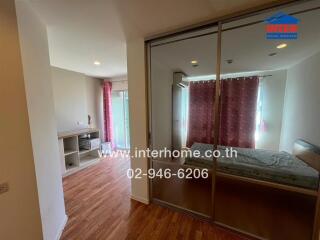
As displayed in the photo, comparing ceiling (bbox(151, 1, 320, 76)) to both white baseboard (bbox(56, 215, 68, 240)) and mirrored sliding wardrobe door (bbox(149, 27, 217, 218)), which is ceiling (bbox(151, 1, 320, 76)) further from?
white baseboard (bbox(56, 215, 68, 240))

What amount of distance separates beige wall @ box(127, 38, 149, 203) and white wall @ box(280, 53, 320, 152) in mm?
2120

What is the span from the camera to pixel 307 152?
183 cm

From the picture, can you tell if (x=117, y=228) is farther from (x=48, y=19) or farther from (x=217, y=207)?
(x=48, y=19)

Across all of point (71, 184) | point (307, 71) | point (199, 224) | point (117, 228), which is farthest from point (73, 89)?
point (307, 71)

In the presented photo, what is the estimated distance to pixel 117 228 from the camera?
1.80 m

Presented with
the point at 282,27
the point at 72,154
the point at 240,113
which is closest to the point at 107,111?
the point at 72,154

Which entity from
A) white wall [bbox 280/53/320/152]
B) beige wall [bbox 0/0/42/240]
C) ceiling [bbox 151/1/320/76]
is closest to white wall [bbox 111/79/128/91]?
ceiling [bbox 151/1/320/76]

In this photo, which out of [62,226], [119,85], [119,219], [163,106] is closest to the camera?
[62,226]

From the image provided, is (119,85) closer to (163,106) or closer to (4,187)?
(163,106)

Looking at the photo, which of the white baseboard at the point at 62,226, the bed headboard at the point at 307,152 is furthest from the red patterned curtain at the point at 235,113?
the white baseboard at the point at 62,226

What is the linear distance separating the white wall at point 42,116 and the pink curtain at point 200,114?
2453 millimetres

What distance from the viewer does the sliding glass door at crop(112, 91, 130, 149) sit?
5051 millimetres

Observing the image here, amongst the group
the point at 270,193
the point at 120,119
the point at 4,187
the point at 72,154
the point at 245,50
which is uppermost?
the point at 245,50

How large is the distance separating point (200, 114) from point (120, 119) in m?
3.23
